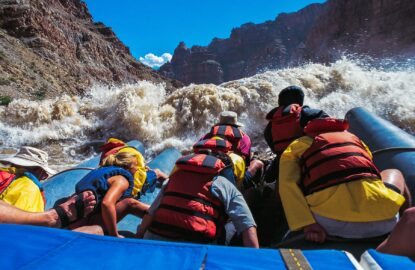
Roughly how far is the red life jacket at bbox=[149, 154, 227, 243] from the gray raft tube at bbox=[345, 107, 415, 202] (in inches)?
54.1

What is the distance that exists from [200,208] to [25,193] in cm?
117

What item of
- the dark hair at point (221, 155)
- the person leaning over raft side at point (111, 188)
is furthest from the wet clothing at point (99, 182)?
the dark hair at point (221, 155)

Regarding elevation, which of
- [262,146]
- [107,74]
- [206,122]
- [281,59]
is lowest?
[262,146]

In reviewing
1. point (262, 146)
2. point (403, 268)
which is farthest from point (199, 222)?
point (262, 146)

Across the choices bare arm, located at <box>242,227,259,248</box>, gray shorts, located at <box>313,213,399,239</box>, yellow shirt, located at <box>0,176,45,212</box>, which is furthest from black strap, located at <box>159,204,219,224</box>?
yellow shirt, located at <box>0,176,45,212</box>

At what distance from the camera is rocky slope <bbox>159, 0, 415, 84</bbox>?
40969 millimetres

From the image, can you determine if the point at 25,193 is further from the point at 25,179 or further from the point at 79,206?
the point at 79,206

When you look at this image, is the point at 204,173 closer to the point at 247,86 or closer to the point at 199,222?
the point at 199,222

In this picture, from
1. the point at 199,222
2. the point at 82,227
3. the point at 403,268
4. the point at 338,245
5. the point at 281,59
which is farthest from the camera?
the point at 281,59

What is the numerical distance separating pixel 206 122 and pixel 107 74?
4696cm

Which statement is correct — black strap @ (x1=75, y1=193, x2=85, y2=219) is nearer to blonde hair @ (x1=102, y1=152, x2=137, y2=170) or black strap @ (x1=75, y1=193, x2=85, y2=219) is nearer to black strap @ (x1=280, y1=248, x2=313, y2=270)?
blonde hair @ (x1=102, y1=152, x2=137, y2=170)

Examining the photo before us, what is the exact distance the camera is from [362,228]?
171 centimetres

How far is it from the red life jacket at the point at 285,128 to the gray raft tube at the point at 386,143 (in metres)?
0.72

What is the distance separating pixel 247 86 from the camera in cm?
979
